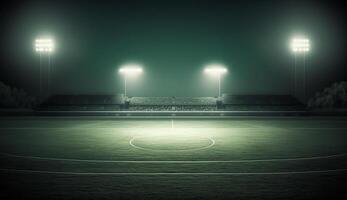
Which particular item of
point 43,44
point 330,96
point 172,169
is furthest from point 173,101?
point 172,169

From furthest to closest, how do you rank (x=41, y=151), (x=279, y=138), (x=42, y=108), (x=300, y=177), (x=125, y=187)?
(x=42, y=108) → (x=279, y=138) → (x=41, y=151) → (x=300, y=177) → (x=125, y=187)

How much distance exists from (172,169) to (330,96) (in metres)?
57.4

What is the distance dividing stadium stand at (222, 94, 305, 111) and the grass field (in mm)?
31322

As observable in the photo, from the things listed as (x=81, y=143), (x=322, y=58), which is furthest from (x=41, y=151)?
(x=322, y=58)

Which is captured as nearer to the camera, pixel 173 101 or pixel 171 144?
pixel 171 144

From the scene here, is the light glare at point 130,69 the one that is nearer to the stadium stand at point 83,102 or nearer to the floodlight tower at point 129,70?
the floodlight tower at point 129,70

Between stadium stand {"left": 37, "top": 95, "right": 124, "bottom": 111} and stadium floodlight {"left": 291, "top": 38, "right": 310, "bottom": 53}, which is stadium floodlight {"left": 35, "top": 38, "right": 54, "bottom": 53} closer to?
stadium stand {"left": 37, "top": 95, "right": 124, "bottom": 111}

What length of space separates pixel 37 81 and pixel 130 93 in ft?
52.6

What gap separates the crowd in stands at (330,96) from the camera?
62.8m

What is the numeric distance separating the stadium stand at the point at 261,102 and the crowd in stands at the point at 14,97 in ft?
116

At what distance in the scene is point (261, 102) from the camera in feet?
182

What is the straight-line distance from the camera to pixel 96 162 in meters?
14.8

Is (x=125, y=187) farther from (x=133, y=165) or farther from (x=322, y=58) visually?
(x=322, y=58)

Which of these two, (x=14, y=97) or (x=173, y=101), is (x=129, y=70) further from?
(x=14, y=97)
